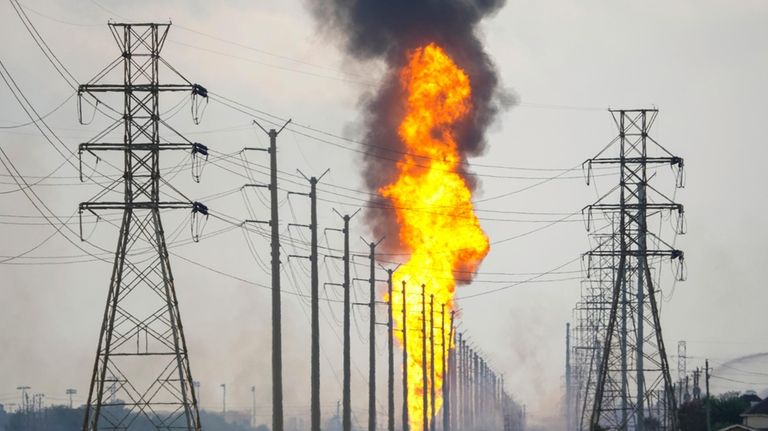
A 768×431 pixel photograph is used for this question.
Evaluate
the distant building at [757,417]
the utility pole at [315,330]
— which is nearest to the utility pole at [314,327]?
the utility pole at [315,330]

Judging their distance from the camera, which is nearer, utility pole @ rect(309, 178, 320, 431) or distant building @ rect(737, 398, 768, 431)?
→ utility pole @ rect(309, 178, 320, 431)

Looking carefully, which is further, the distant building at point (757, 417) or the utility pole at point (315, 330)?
the distant building at point (757, 417)

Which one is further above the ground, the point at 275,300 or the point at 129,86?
the point at 129,86

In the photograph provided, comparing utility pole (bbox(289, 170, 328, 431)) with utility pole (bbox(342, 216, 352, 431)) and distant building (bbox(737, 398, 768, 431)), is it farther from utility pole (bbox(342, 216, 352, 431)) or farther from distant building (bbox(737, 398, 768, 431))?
distant building (bbox(737, 398, 768, 431))

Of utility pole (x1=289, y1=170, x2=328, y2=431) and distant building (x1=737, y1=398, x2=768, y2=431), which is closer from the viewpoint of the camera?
utility pole (x1=289, y1=170, x2=328, y2=431)

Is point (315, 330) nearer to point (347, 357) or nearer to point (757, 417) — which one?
point (347, 357)

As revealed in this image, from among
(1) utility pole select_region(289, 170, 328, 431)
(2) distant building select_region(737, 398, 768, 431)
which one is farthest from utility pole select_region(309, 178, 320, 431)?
(2) distant building select_region(737, 398, 768, 431)

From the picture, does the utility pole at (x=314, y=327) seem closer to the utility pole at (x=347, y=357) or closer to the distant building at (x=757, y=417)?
the utility pole at (x=347, y=357)

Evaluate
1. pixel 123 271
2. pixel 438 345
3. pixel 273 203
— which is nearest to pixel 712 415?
pixel 438 345

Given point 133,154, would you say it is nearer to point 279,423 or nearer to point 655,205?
point 279,423

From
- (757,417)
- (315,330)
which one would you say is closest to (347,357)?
(315,330)

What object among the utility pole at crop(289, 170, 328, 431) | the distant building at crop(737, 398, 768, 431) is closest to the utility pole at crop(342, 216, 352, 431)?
the utility pole at crop(289, 170, 328, 431)

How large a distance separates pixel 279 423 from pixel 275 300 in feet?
18.1

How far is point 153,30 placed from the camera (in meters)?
75.7
